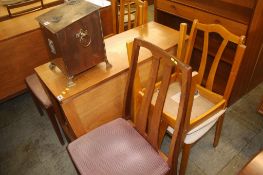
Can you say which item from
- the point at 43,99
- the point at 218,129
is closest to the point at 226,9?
the point at 218,129

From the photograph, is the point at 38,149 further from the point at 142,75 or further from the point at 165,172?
the point at 165,172

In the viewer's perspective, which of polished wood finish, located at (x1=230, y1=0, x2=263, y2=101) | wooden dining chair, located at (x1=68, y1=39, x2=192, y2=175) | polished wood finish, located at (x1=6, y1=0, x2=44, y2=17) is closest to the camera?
wooden dining chair, located at (x1=68, y1=39, x2=192, y2=175)

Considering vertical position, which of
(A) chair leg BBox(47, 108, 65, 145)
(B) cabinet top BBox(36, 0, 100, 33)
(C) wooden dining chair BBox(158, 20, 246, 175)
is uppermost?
(B) cabinet top BBox(36, 0, 100, 33)

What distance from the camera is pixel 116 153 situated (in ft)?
4.03

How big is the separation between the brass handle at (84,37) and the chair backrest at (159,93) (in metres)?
0.26

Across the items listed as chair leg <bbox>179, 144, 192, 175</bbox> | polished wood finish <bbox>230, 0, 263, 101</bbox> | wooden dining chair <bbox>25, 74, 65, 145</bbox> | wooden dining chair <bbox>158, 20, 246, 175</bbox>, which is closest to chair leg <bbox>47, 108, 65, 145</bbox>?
wooden dining chair <bbox>25, 74, 65, 145</bbox>

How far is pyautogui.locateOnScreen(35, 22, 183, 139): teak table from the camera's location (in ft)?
4.33

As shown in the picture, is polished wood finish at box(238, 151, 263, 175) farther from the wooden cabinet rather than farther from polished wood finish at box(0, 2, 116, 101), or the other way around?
polished wood finish at box(0, 2, 116, 101)

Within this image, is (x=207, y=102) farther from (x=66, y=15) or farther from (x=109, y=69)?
(x=66, y=15)

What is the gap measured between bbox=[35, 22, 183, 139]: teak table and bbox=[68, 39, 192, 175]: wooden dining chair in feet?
0.44

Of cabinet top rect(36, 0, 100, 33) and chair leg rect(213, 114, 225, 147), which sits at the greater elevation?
cabinet top rect(36, 0, 100, 33)

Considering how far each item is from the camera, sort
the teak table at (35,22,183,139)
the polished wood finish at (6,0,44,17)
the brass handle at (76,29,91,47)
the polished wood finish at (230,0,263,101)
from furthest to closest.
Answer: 1. the polished wood finish at (6,0,44,17)
2. the polished wood finish at (230,0,263,101)
3. the teak table at (35,22,183,139)
4. the brass handle at (76,29,91,47)

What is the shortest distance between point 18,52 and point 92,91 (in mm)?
1103

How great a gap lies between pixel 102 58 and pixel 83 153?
Answer: 0.57 metres
